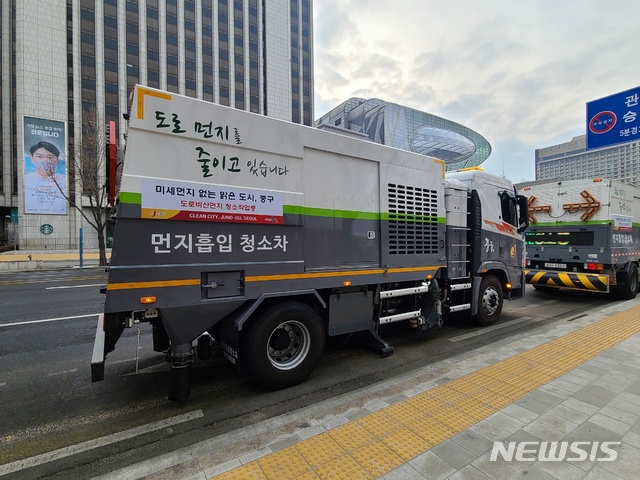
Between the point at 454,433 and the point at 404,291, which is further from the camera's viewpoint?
the point at 404,291

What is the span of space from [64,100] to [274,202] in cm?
4399

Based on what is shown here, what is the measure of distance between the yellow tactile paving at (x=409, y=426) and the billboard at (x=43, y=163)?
128 feet

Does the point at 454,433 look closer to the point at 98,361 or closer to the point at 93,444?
the point at 93,444

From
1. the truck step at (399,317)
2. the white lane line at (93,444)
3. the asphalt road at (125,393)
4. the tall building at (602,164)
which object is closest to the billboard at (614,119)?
Answer: the tall building at (602,164)

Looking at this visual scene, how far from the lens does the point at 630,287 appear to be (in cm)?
901

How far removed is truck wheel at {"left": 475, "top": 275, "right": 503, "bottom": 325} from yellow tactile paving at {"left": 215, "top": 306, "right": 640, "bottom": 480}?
4.91ft

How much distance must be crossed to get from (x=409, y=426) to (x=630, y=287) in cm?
981

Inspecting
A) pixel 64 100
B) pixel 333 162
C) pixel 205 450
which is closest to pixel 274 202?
pixel 333 162

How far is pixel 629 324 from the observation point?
20.5 ft

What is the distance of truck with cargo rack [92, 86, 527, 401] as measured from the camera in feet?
9.73

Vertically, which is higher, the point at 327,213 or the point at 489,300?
the point at 327,213

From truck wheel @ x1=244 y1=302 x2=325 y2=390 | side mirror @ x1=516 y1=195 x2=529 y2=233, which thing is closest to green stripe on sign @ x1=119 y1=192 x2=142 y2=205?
truck wheel @ x1=244 y1=302 x2=325 y2=390

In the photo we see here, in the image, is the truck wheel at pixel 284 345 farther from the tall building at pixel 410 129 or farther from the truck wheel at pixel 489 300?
the tall building at pixel 410 129

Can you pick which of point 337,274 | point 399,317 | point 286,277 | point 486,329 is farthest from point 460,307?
point 286,277
